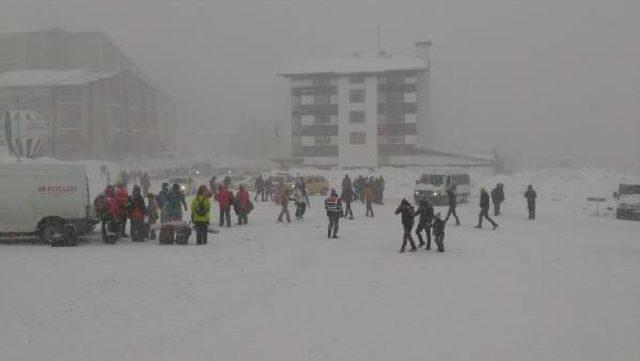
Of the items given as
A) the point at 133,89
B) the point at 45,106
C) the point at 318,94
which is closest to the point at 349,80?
the point at 318,94

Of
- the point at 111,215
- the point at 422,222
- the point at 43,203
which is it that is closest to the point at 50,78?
the point at 43,203

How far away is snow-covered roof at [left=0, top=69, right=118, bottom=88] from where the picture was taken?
72562 millimetres

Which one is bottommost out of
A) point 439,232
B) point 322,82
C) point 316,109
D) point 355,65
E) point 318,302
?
point 318,302

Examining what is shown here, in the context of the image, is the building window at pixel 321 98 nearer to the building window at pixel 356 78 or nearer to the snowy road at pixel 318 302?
the building window at pixel 356 78

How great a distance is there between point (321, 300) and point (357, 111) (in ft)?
205

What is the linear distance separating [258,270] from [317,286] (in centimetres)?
211

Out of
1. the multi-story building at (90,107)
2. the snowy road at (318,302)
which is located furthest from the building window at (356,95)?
the snowy road at (318,302)

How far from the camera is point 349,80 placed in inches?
2837

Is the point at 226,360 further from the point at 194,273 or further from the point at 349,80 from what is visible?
the point at 349,80

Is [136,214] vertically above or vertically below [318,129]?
below

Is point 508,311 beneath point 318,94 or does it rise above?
beneath

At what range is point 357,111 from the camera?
71938 millimetres

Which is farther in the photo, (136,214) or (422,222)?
(136,214)

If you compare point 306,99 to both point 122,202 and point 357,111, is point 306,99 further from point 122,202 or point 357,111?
point 122,202
